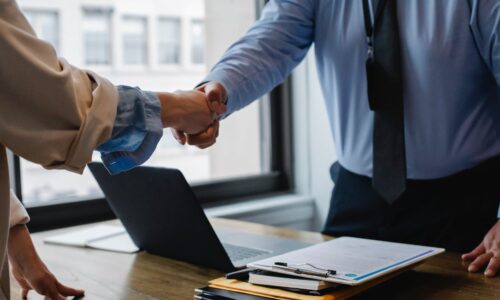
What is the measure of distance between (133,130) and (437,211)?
79 cm

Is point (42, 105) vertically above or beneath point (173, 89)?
above

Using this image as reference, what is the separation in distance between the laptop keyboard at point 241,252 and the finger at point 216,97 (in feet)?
1.00

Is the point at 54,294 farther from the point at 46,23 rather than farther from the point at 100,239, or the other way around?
the point at 46,23

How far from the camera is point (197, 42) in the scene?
8.43ft

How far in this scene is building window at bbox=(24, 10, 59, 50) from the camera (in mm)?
2045

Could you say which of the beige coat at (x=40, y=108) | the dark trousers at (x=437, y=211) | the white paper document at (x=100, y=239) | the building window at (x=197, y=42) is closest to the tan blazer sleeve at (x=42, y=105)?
the beige coat at (x=40, y=108)

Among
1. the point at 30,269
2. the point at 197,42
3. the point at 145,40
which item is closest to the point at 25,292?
the point at 30,269

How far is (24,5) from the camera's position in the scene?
2025 millimetres

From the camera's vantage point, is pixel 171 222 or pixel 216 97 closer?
pixel 171 222

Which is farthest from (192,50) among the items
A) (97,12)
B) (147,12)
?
(97,12)

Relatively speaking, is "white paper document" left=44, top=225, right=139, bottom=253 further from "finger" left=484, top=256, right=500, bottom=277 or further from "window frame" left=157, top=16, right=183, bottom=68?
"window frame" left=157, top=16, right=183, bottom=68

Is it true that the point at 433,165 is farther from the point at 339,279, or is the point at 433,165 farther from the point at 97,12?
the point at 97,12

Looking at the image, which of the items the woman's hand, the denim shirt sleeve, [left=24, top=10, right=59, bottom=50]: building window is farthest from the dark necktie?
[left=24, top=10, right=59, bottom=50]: building window

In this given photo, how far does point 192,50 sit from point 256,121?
1.63 feet
